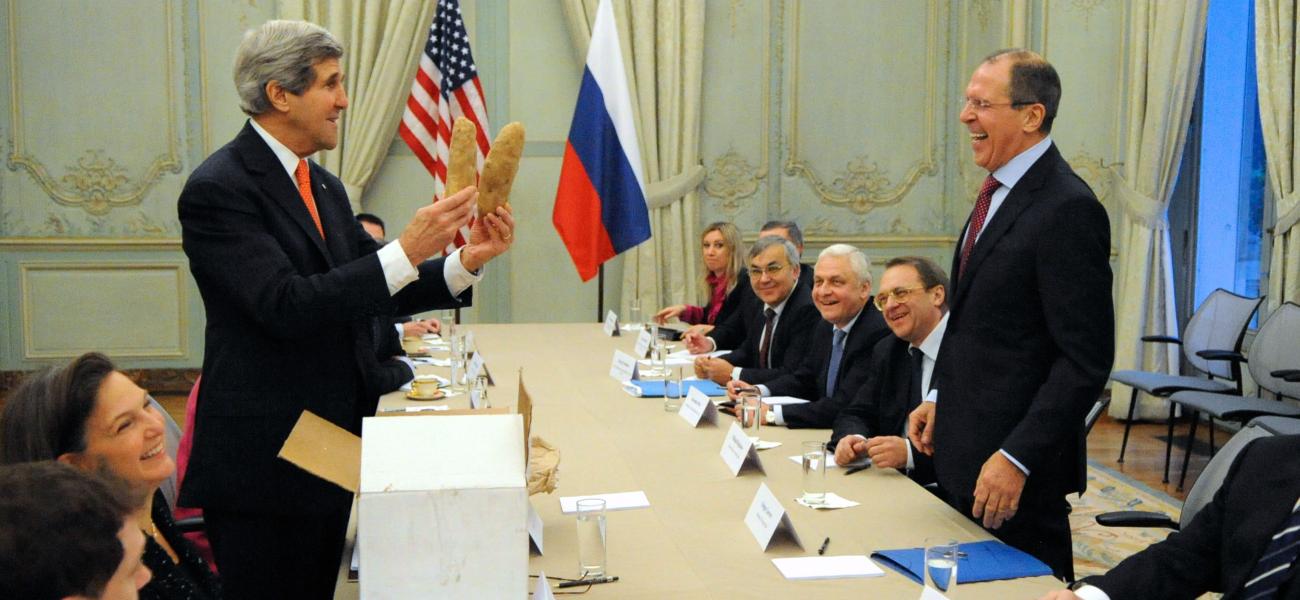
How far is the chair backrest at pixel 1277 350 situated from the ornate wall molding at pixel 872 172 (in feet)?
11.5

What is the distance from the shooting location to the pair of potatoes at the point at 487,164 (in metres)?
2.43

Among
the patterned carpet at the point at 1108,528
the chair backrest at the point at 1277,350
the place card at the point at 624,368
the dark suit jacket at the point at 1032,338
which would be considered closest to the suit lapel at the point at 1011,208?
the dark suit jacket at the point at 1032,338

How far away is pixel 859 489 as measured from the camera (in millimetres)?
3055

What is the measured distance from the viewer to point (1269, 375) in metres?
5.77

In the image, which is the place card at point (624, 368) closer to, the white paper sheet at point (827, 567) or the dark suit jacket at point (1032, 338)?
the dark suit jacket at point (1032, 338)

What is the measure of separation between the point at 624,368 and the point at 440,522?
3223 mm

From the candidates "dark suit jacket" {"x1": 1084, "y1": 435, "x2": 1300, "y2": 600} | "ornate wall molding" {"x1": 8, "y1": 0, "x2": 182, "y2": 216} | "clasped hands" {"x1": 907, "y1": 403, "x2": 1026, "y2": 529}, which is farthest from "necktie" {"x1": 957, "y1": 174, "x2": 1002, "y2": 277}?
"ornate wall molding" {"x1": 8, "y1": 0, "x2": 182, "y2": 216}

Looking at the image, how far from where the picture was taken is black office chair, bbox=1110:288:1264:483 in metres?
6.26

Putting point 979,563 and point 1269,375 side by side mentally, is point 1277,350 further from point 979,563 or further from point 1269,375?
A: point 979,563

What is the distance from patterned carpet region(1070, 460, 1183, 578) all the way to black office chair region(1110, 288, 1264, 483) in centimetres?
31

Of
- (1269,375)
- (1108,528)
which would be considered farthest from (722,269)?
(1269,375)

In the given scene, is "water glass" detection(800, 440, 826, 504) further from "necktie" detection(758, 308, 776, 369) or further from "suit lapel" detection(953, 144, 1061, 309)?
"necktie" detection(758, 308, 776, 369)

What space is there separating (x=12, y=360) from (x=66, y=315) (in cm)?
49

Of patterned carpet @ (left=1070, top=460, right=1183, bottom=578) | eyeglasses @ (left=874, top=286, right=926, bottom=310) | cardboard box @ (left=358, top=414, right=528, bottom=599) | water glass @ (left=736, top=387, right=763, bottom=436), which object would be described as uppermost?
eyeglasses @ (left=874, top=286, right=926, bottom=310)
